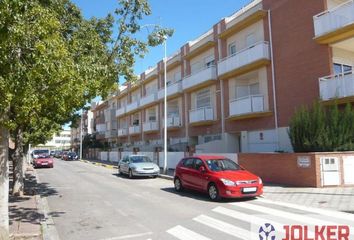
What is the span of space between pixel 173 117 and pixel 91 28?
23.5 metres

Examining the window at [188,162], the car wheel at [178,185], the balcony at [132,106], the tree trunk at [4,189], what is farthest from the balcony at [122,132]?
the tree trunk at [4,189]

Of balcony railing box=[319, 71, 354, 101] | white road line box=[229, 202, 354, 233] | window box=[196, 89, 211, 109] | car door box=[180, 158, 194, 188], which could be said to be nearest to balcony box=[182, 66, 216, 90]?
window box=[196, 89, 211, 109]

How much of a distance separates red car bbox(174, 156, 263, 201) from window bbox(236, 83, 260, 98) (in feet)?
37.2

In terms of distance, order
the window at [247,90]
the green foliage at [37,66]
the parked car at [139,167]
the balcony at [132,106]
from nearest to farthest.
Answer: the green foliage at [37,66], the parked car at [139,167], the window at [247,90], the balcony at [132,106]

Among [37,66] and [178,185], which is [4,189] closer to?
[37,66]

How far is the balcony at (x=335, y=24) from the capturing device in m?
17.6

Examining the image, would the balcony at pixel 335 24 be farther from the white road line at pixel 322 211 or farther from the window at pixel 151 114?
the window at pixel 151 114

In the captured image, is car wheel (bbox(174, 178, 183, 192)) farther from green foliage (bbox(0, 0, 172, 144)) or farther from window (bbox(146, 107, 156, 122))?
window (bbox(146, 107, 156, 122))

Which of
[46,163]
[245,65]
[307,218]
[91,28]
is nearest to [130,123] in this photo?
[46,163]

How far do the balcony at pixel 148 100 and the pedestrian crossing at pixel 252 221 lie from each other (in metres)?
29.6

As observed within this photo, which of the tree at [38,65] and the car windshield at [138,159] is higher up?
the tree at [38,65]

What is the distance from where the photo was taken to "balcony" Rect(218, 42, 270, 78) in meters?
23.2

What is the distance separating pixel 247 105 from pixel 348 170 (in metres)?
9.71

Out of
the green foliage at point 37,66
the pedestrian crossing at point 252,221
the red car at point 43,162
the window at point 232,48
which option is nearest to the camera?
the green foliage at point 37,66
